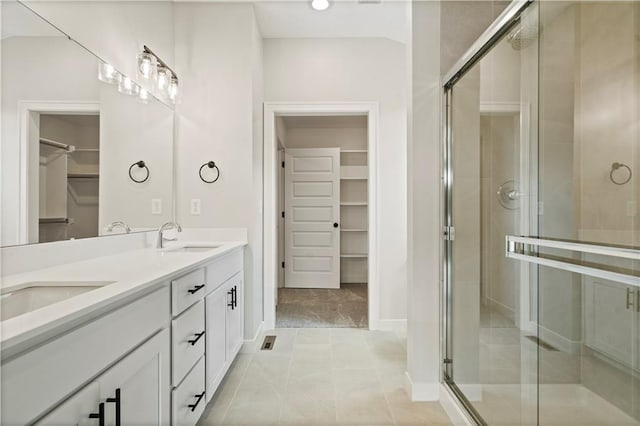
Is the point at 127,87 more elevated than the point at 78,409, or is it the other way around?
the point at 127,87

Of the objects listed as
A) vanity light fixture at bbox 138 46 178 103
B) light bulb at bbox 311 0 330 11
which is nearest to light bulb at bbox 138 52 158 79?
vanity light fixture at bbox 138 46 178 103

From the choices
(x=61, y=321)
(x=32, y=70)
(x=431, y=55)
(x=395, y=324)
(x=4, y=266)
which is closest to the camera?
(x=61, y=321)

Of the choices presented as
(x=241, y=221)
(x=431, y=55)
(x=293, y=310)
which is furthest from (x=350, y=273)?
(x=431, y=55)

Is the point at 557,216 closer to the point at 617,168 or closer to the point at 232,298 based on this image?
the point at 617,168

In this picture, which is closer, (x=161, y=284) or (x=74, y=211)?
(x=161, y=284)

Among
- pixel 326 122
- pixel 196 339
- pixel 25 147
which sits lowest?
pixel 196 339

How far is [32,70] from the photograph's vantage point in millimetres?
1338

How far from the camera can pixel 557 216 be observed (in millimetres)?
1209

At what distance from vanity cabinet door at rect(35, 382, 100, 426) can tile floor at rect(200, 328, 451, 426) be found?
1.09 metres

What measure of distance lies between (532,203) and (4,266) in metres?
1.99

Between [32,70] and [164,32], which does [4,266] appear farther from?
[164,32]

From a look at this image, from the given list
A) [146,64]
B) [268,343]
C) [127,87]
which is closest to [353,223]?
[268,343]

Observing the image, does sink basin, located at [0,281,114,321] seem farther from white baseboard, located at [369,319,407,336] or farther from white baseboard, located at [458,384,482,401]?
white baseboard, located at [369,319,407,336]

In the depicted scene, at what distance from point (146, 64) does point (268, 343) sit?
7.50 feet
